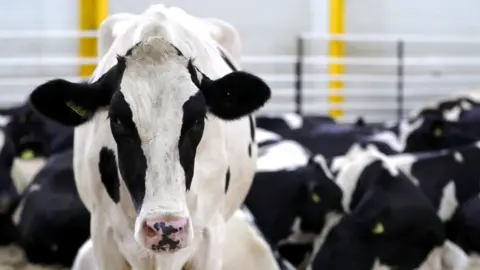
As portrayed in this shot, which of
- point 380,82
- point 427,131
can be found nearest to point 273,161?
point 427,131

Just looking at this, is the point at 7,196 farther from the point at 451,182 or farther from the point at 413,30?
the point at 413,30

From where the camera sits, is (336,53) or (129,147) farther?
(336,53)

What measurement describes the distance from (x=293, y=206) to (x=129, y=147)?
6.31 feet

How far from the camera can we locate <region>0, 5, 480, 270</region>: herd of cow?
1.74 metres

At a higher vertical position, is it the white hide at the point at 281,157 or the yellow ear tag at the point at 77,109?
the yellow ear tag at the point at 77,109

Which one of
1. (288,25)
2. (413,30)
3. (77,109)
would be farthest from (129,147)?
(413,30)

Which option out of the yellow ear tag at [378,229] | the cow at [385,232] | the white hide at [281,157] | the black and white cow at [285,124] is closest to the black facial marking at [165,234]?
the cow at [385,232]

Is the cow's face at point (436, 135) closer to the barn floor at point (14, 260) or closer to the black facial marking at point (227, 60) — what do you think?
the barn floor at point (14, 260)

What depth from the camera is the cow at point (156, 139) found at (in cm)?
169

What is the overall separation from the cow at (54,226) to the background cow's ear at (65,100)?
167cm

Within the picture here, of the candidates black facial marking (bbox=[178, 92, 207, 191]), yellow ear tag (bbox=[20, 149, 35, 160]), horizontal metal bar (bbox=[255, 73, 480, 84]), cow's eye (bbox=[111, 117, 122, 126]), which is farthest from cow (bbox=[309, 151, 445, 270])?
horizontal metal bar (bbox=[255, 73, 480, 84])

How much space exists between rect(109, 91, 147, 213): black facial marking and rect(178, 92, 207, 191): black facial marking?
0.09m

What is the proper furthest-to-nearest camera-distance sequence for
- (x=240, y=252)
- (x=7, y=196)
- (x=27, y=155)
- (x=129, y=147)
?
1. (x=27, y=155)
2. (x=7, y=196)
3. (x=240, y=252)
4. (x=129, y=147)

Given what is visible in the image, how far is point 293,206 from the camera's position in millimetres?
3584
